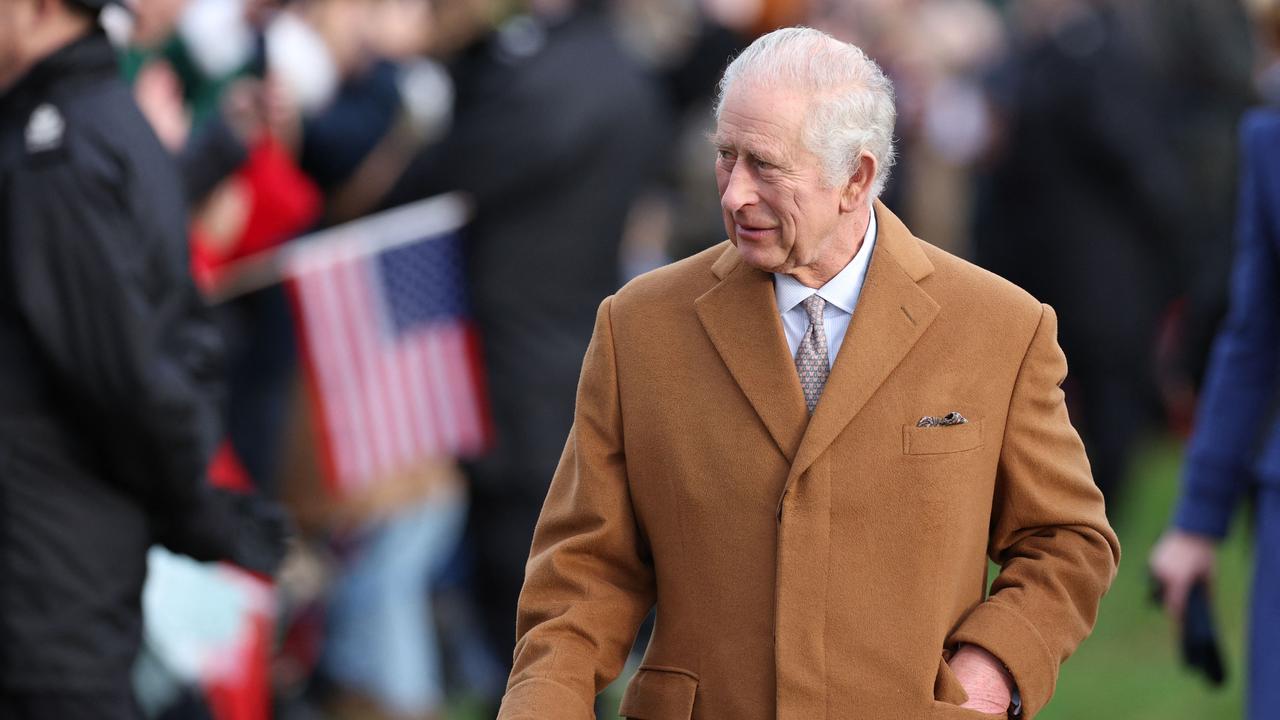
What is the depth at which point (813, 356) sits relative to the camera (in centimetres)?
322

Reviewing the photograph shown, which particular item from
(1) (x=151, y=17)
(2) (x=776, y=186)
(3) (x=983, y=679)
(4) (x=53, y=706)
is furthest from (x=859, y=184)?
(1) (x=151, y=17)

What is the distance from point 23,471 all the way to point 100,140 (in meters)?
0.72

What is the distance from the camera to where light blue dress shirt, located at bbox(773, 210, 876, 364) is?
3238 mm

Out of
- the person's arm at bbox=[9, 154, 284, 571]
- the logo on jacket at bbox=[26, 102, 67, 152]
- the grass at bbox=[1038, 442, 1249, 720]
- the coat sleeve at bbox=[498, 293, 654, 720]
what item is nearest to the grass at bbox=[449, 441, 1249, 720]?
the grass at bbox=[1038, 442, 1249, 720]

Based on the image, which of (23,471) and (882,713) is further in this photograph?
(23,471)

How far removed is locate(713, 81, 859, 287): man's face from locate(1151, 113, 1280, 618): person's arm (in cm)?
150

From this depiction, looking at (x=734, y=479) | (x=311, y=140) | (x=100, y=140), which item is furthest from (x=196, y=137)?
(x=734, y=479)

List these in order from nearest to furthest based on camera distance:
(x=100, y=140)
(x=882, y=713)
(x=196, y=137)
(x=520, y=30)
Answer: (x=882, y=713) < (x=100, y=140) < (x=196, y=137) < (x=520, y=30)

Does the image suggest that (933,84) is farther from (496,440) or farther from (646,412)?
(646,412)

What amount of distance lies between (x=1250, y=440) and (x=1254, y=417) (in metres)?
0.05

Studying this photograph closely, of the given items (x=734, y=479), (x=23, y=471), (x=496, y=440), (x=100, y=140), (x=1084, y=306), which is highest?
(x=100, y=140)

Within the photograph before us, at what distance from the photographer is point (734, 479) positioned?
3156mm

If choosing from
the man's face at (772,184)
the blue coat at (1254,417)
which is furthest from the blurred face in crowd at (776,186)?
the blue coat at (1254,417)

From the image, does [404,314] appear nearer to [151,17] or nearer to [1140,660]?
[151,17]
